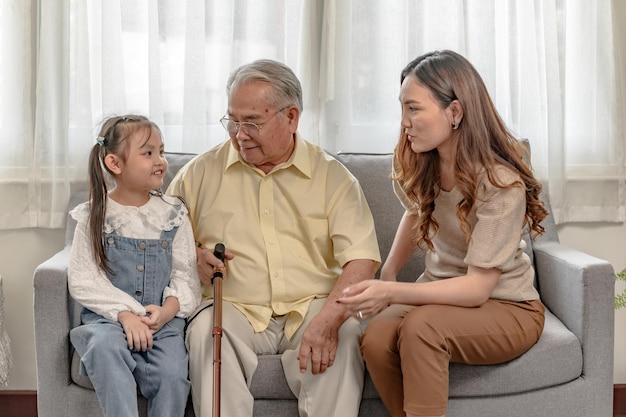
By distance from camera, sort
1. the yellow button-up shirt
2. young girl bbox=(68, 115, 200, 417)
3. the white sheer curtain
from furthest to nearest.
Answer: the white sheer curtain
the yellow button-up shirt
young girl bbox=(68, 115, 200, 417)

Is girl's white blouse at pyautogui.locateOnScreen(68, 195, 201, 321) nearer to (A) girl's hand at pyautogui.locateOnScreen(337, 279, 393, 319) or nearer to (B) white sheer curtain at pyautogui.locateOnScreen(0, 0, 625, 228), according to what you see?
(A) girl's hand at pyautogui.locateOnScreen(337, 279, 393, 319)

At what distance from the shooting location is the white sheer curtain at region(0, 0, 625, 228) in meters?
3.14

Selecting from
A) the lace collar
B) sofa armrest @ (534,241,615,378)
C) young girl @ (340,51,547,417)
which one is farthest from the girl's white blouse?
sofa armrest @ (534,241,615,378)

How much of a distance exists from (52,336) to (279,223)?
0.71 meters

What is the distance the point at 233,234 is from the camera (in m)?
2.67

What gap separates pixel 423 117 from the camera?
95.1 inches

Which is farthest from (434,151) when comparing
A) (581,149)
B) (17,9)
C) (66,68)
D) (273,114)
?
(17,9)

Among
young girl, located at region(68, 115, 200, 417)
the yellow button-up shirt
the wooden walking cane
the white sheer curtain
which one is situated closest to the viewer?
the wooden walking cane

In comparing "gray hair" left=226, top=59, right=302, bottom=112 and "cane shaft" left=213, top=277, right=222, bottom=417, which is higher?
"gray hair" left=226, top=59, right=302, bottom=112

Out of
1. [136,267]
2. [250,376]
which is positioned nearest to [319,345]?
[250,376]

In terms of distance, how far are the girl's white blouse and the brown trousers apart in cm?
52

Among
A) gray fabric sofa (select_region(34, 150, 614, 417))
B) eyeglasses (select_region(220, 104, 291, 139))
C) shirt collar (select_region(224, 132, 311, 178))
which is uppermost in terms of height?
eyeglasses (select_region(220, 104, 291, 139))

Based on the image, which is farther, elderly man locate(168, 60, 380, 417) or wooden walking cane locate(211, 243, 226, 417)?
elderly man locate(168, 60, 380, 417)

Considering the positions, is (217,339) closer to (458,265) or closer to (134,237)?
(134,237)
